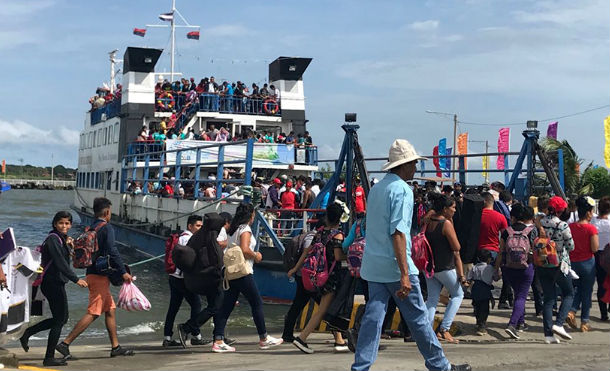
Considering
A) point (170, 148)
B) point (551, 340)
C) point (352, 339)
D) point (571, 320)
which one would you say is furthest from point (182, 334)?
point (170, 148)

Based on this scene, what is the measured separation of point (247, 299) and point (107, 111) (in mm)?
21053

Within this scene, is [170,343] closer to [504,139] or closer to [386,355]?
[386,355]

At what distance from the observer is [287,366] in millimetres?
6902

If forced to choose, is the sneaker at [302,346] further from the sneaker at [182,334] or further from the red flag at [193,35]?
the red flag at [193,35]

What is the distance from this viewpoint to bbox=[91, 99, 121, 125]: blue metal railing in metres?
25.6

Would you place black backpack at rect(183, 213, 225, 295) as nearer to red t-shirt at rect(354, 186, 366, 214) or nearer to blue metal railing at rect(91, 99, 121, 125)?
red t-shirt at rect(354, 186, 366, 214)

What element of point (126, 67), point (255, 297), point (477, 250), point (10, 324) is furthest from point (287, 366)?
point (126, 67)

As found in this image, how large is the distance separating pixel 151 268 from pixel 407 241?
14906mm

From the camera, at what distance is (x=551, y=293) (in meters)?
8.42

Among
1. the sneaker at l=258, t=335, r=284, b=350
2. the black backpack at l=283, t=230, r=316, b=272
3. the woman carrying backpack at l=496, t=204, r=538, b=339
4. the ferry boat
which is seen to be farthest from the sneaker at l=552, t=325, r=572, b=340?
the ferry boat

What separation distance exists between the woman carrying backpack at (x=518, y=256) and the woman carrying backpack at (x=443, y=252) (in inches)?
27.5

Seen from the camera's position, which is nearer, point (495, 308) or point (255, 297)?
point (255, 297)

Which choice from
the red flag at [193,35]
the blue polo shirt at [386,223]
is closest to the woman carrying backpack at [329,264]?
the blue polo shirt at [386,223]

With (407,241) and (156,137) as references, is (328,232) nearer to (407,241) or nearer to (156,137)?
(407,241)
